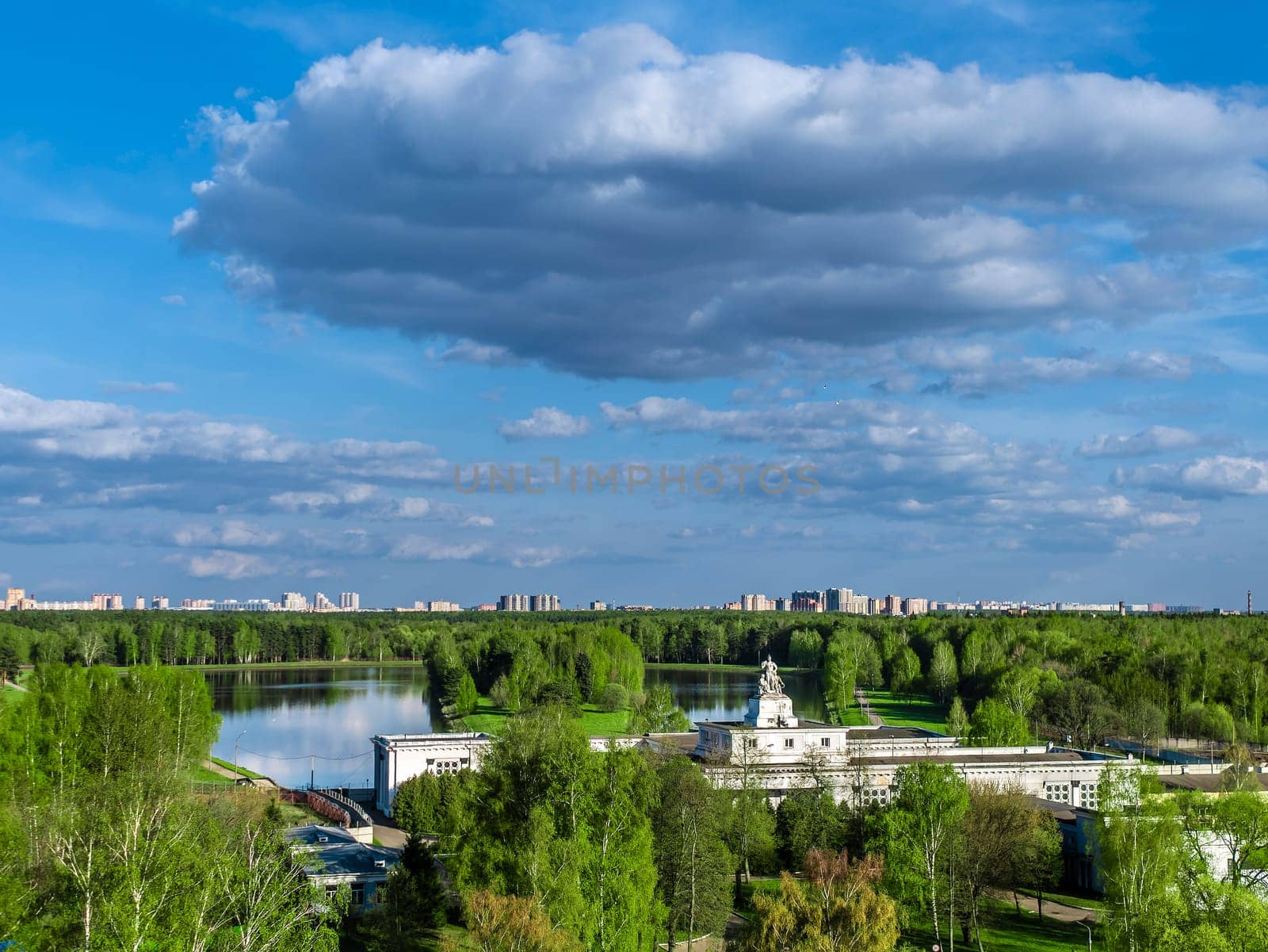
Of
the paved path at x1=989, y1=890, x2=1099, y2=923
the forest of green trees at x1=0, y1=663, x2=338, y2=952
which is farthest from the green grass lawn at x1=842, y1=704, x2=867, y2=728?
the forest of green trees at x1=0, y1=663, x2=338, y2=952

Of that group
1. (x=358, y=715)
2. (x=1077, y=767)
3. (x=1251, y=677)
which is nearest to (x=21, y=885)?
(x=1077, y=767)

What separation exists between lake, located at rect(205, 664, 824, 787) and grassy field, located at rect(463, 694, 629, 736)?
315 cm

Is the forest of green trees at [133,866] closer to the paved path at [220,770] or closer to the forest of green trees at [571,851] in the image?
the forest of green trees at [571,851]

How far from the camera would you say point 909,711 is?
10206cm

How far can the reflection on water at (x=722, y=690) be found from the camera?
97.6 metres

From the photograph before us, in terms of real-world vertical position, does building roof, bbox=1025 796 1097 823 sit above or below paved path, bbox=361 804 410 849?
above


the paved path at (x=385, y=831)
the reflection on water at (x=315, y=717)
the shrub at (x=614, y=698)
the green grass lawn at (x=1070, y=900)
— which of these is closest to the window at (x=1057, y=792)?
the green grass lawn at (x=1070, y=900)

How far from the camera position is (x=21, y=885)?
25.1 meters

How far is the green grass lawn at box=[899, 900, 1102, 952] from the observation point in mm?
36500

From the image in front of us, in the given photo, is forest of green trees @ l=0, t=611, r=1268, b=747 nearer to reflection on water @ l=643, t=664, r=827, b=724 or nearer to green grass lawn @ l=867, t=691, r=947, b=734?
green grass lawn @ l=867, t=691, r=947, b=734

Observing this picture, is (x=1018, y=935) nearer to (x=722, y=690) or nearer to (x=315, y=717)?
(x=315, y=717)

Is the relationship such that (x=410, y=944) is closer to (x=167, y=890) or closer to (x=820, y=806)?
(x=167, y=890)

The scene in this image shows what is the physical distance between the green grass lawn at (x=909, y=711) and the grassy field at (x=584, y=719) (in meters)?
19.8

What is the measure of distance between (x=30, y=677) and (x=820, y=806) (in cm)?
3513
